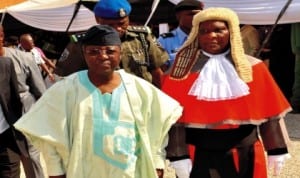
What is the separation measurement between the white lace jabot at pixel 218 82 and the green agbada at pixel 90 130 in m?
0.36

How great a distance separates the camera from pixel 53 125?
2840 mm

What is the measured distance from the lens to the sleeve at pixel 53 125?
2830 millimetres

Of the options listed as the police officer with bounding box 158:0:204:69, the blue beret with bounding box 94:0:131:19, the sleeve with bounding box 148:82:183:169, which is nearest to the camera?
the sleeve with bounding box 148:82:183:169

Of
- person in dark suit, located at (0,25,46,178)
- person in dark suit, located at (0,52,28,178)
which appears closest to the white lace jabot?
person in dark suit, located at (0,52,28,178)

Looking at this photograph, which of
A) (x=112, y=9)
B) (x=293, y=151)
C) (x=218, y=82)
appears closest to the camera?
(x=218, y=82)

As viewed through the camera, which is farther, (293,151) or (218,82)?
(293,151)

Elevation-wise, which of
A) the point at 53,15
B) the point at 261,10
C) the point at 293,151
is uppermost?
the point at 261,10

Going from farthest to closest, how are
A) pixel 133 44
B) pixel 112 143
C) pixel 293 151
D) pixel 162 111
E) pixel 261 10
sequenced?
pixel 261 10 < pixel 293 151 < pixel 133 44 < pixel 162 111 < pixel 112 143

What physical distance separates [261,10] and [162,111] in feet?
17.8

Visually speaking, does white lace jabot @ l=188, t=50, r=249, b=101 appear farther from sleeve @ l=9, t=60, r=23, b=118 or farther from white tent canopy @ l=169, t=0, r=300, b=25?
white tent canopy @ l=169, t=0, r=300, b=25

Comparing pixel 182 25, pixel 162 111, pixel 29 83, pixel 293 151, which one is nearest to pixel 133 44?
pixel 182 25

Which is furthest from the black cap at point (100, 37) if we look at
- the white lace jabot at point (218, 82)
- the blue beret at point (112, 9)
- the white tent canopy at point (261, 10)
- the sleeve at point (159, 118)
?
the white tent canopy at point (261, 10)

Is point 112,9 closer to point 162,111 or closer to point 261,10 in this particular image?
point 162,111

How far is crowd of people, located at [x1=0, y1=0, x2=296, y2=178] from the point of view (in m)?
2.84
